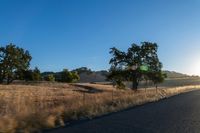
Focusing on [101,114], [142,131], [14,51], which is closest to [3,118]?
[142,131]

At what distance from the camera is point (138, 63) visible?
55875 millimetres

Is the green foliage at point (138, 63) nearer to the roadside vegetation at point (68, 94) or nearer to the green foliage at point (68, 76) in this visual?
the roadside vegetation at point (68, 94)

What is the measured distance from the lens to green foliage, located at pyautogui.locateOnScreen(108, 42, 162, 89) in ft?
184

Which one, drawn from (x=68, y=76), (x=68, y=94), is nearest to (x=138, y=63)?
(x=68, y=94)

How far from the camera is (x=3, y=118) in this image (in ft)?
49.1

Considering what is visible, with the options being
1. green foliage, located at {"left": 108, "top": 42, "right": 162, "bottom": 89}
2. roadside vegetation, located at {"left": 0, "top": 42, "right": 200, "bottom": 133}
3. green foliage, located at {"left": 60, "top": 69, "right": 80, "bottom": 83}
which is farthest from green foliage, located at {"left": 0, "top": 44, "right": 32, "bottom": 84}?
green foliage, located at {"left": 60, "top": 69, "right": 80, "bottom": 83}

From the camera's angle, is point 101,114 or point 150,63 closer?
point 101,114

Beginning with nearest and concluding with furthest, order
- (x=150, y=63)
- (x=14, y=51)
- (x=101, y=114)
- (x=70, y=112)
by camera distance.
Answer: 1. (x=70, y=112)
2. (x=101, y=114)
3. (x=150, y=63)
4. (x=14, y=51)

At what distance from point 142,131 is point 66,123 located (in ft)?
11.8

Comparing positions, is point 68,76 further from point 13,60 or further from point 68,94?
point 68,94

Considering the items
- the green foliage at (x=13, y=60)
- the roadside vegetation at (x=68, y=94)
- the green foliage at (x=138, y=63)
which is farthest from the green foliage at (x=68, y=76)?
the green foliage at (x=138, y=63)

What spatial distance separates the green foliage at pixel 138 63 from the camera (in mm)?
55966

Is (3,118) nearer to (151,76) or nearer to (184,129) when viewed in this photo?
(184,129)

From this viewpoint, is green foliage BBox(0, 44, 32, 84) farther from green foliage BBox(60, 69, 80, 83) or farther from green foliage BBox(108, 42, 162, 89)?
green foliage BBox(60, 69, 80, 83)
